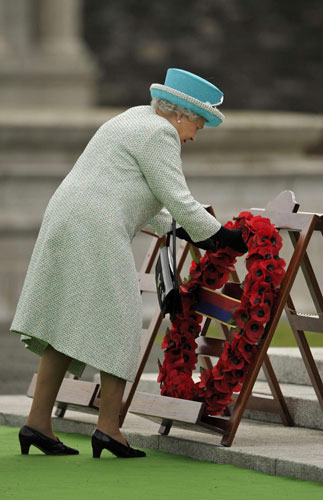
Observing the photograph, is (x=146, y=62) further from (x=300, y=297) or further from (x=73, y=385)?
(x=73, y=385)

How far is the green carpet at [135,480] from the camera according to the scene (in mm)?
6320

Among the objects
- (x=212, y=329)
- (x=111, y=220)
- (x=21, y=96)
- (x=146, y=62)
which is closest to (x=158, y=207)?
(x=111, y=220)

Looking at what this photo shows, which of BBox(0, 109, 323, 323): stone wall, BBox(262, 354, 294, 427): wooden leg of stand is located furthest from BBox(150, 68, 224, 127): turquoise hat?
BBox(0, 109, 323, 323): stone wall

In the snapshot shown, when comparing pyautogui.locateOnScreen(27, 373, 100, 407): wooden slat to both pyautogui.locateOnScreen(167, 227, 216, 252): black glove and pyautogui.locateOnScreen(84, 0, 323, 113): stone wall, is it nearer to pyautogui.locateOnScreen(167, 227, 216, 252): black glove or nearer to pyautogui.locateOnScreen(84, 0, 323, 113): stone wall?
pyautogui.locateOnScreen(167, 227, 216, 252): black glove

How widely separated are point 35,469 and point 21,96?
1601cm

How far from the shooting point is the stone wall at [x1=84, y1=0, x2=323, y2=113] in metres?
37.3

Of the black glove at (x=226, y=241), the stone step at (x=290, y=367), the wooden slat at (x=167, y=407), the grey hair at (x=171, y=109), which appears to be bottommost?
the wooden slat at (x=167, y=407)

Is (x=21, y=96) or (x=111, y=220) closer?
(x=111, y=220)

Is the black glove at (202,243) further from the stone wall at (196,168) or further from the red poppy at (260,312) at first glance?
the stone wall at (196,168)

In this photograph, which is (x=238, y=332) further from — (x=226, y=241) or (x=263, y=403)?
(x=263, y=403)

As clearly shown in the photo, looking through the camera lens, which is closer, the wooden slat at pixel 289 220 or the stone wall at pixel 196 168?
the wooden slat at pixel 289 220

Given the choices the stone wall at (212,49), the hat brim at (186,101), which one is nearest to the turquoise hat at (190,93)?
the hat brim at (186,101)

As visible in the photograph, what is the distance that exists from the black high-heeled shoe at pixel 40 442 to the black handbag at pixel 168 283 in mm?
719

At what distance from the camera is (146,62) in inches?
1469
